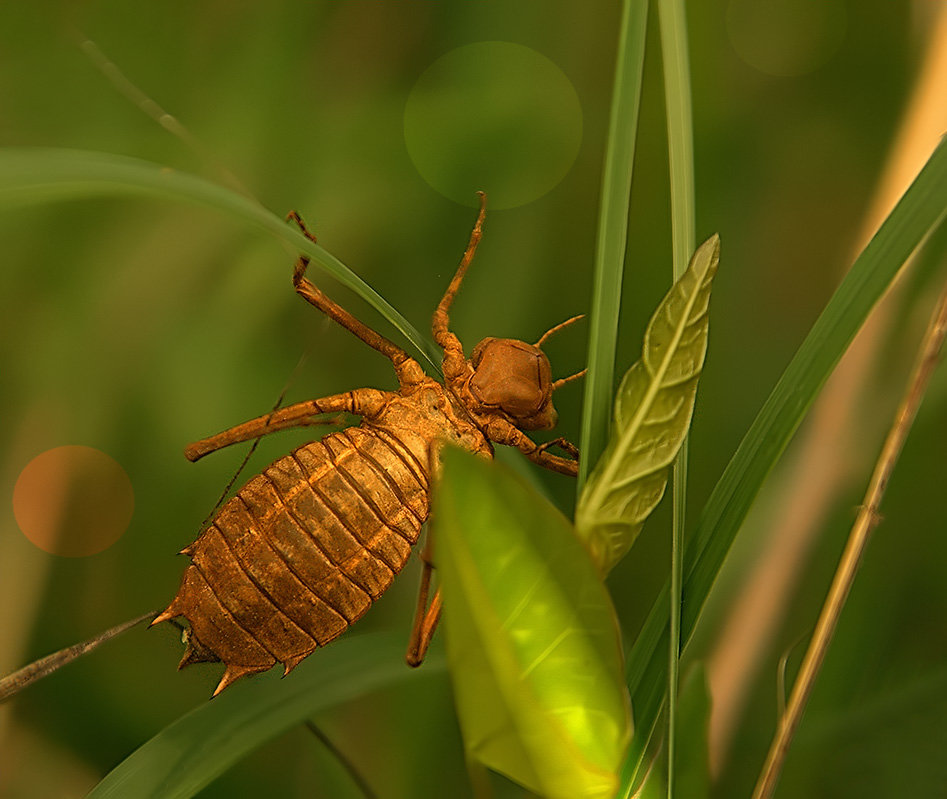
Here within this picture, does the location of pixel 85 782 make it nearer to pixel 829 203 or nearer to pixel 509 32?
pixel 509 32

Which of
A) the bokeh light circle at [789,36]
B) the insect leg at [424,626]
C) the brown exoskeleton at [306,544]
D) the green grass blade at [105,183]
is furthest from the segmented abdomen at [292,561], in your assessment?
the bokeh light circle at [789,36]

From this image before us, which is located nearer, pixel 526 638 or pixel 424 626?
pixel 526 638

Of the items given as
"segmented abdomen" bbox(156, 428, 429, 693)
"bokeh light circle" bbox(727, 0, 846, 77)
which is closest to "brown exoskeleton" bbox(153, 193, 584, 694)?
"segmented abdomen" bbox(156, 428, 429, 693)

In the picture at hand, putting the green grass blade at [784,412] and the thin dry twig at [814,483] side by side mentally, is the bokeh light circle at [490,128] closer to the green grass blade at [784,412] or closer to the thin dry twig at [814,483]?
the thin dry twig at [814,483]

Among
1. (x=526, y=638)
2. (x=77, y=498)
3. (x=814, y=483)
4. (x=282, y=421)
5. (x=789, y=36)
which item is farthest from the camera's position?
(x=789, y=36)

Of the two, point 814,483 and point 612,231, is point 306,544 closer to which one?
point 612,231

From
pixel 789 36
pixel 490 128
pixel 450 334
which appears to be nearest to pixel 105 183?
pixel 450 334

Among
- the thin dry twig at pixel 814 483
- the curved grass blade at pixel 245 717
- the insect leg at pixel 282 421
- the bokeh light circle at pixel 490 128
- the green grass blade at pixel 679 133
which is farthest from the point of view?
the bokeh light circle at pixel 490 128

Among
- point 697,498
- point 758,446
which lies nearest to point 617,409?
point 758,446
